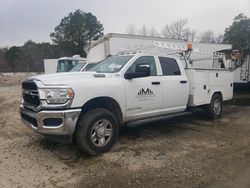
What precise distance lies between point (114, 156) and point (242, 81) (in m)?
10.7

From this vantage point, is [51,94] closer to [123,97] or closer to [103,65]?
[123,97]

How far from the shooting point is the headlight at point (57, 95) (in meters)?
4.32

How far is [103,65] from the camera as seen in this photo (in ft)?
19.9

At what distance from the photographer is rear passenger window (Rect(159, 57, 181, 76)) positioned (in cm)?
625

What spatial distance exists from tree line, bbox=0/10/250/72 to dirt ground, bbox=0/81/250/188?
2283 centimetres

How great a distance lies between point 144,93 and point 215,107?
131 inches

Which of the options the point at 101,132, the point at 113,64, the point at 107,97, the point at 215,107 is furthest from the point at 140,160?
the point at 215,107

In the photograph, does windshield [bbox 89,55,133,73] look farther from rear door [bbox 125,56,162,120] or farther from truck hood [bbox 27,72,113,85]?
truck hood [bbox 27,72,113,85]

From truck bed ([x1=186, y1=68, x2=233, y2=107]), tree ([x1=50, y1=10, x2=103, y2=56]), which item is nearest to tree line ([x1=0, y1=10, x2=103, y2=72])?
tree ([x1=50, y1=10, x2=103, y2=56])

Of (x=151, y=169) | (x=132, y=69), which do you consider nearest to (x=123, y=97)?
(x=132, y=69)

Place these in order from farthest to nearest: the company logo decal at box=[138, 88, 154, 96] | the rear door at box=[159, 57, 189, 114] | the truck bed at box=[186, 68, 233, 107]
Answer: the truck bed at box=[186, 68, 233, 107] < the rear door at box=[159, 57, 189, 114] < the company logo decal at box=[138, 88, 154, 96]

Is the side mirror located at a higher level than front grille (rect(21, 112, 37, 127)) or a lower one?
higher

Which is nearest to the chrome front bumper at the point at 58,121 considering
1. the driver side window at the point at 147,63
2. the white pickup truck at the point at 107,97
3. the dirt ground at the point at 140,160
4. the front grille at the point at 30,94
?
the white pickup truck at the point at 107,97

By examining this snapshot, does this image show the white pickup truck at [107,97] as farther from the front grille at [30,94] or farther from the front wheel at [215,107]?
the front wheel at [215,107]
